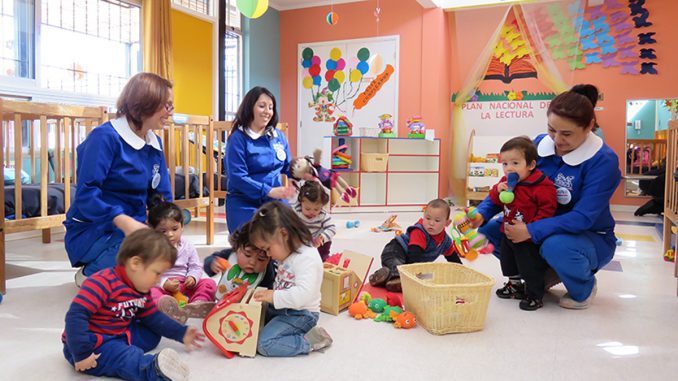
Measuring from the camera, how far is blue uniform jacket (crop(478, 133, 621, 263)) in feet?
6.73

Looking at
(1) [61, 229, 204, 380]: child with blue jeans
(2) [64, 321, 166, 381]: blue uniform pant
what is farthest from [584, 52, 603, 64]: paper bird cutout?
(2) [64, 321, 166, 381]: blue uniform pant

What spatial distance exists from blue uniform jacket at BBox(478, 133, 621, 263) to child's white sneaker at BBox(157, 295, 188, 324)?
133 centimetres

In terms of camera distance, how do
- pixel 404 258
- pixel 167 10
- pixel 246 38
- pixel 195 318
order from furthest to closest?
pixel 246 38
pixel 167 10
pixel 404 258
pixel 195 318

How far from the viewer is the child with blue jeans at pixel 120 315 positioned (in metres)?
1.33

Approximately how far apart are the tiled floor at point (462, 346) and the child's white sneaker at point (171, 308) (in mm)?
93

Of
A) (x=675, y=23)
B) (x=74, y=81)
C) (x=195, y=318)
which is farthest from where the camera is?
(x=675, y=23)

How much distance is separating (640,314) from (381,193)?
4158 millimetres

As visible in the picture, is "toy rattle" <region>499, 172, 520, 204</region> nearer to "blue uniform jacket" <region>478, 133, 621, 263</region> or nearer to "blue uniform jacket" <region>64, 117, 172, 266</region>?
"blue uniform jacket" <region>478, 133, 621, 263</region>

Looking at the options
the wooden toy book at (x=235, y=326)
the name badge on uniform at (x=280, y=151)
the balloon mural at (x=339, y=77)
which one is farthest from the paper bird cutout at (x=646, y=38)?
the wooden toy book at (x=235, y=326)

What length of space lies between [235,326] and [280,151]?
50.4 inches

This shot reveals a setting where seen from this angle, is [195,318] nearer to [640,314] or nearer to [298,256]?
[298,256]

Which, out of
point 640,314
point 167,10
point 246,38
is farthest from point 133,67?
point 640,314

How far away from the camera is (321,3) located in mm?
7027

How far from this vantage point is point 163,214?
2.01 metres
